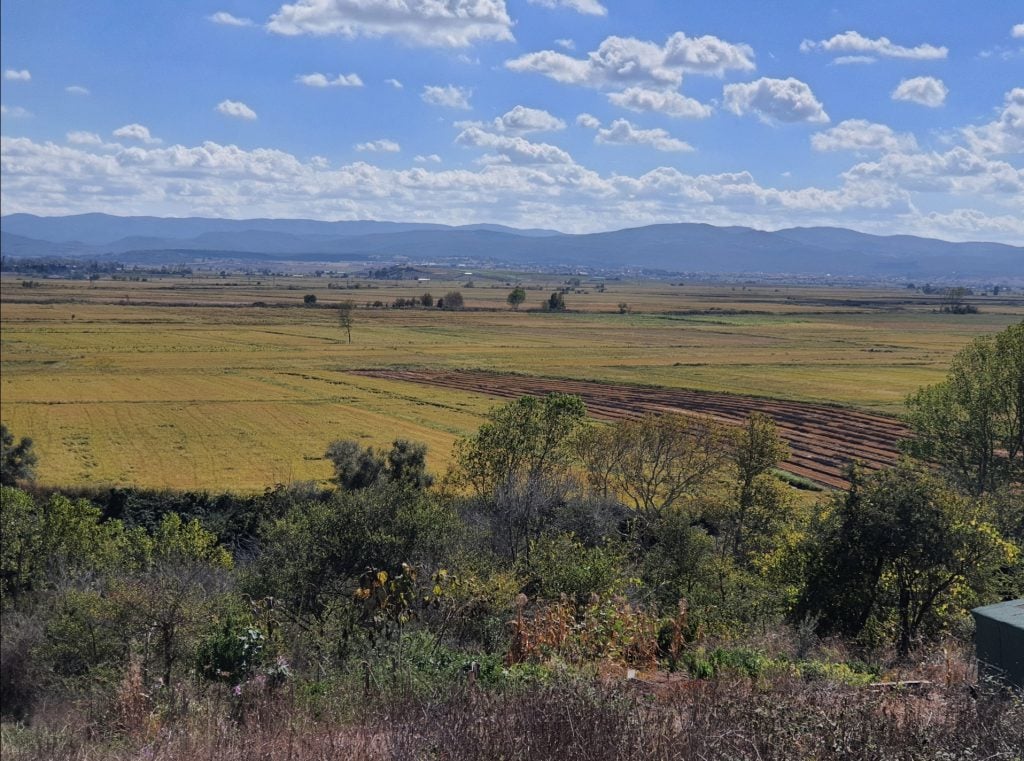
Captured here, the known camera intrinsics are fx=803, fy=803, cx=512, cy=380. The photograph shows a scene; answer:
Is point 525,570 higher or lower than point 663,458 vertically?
lower

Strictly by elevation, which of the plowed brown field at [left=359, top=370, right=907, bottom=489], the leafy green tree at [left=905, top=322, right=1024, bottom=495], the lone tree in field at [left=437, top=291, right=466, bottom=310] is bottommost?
the plowed brown field at [left=359, top=370, right=907, bottom=489]

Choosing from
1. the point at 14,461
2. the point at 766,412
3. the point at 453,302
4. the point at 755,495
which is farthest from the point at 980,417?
the point at 453,302

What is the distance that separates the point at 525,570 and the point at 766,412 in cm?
4473

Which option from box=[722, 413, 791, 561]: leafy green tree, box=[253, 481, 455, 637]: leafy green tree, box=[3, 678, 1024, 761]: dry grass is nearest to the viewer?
box=[3, 678, 1024, 761]: dry grass

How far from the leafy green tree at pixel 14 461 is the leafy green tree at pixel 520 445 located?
78.9ft

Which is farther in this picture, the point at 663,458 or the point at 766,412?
the point at 766,412

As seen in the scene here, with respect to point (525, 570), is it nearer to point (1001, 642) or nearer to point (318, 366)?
point (1001, 642)

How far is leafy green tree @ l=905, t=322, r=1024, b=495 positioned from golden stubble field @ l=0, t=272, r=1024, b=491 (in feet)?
81.9

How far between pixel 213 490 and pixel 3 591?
1275cm

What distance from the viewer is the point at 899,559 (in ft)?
51.8

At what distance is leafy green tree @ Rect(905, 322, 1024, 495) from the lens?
30578mm

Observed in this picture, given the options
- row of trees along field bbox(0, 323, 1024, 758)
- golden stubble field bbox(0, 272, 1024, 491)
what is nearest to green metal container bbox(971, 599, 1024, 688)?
row of trees along field bbox(0, 323, 1024, 758)

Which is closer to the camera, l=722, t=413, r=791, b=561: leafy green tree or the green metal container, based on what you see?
the green metal container

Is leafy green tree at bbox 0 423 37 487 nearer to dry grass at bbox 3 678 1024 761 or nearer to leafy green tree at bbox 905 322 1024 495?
dry grass at bbox 3 678 1024 761
